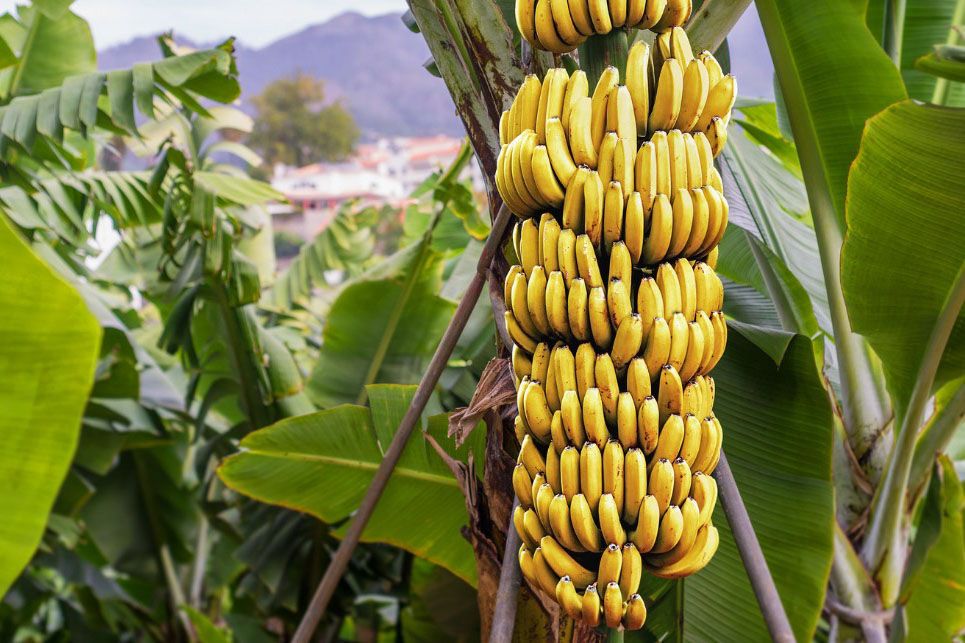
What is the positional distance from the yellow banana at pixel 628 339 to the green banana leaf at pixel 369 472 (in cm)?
62

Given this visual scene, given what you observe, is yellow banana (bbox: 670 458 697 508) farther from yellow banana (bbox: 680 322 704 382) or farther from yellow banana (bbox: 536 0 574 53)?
yellow banana (bbox: 536 0 574 53)

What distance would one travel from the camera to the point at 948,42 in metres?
1.43

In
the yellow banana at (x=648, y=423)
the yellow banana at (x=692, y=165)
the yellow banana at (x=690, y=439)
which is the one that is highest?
the yellow banana at (x=692, y=165)

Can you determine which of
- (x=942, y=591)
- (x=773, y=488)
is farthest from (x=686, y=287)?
(x=942, y=591)

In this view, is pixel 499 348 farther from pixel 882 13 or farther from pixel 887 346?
pixel 882 13

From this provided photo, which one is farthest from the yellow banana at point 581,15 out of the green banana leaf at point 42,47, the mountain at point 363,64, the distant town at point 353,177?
the mountain at point 363,64

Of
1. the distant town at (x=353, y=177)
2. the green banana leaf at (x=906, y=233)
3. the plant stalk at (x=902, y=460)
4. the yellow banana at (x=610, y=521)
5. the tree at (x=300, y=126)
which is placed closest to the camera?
the yellow banana at (x=610, y=521)

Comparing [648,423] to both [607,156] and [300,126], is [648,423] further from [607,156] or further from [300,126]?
[300,126]

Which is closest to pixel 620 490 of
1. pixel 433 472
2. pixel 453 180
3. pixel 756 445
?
pixel 756 445

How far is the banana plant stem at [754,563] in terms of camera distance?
707mm

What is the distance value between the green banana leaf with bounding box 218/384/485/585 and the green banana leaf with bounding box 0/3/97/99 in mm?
1536

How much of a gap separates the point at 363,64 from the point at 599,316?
196 ft

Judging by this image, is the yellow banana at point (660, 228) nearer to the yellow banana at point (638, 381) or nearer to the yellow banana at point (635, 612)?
the yellow banana at point (638, 381)

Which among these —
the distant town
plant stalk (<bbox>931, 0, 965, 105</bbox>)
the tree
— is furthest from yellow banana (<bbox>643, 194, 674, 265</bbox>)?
the tree
